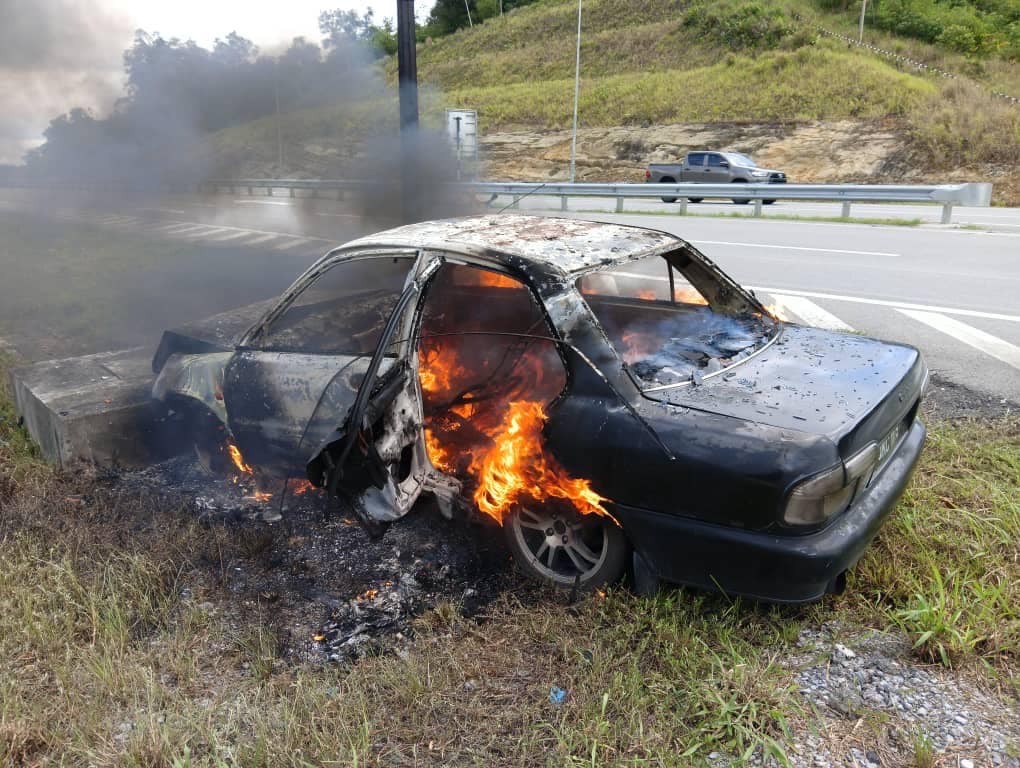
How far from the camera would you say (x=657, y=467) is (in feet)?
8.21

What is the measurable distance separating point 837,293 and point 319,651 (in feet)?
24.4

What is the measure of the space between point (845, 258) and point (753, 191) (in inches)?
275

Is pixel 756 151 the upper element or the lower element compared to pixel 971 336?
upper

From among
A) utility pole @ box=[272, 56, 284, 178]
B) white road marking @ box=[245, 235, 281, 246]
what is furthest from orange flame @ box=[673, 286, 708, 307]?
white road marking @ box=[245, 235, 281, 246]

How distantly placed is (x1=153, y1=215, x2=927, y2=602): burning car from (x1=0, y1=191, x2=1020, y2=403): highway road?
115 inches

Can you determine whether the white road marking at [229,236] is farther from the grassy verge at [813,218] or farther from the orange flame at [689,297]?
the orange flame at [689,297]

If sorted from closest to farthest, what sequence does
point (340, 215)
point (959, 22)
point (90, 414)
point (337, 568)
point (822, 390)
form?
point (822, 390)
point (337, 568)
point (90, 414)
point (340, 215)
point (959, 22)

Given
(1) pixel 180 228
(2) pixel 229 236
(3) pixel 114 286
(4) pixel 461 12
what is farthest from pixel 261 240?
(4) pixel 461 12

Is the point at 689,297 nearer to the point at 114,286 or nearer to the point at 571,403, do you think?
the point at 571,403

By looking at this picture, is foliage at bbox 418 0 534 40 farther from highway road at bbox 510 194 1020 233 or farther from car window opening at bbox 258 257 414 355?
car window opening at bbox 258 257 414 355

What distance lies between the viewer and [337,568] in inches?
132

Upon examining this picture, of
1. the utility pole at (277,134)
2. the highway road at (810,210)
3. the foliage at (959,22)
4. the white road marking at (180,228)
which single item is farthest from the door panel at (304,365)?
the foliage at (959,22)

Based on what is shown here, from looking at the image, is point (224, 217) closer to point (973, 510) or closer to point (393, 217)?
point (393, 217)

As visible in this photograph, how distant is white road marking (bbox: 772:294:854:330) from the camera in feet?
23.0
